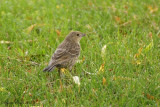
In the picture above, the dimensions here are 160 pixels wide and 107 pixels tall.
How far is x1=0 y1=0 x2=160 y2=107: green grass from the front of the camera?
504 cm

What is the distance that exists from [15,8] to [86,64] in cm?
403

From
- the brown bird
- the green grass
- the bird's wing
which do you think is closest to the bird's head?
the brown bird

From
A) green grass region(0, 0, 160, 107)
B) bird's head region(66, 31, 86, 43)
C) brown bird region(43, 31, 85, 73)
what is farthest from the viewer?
bird's head region(66, 31, 86, 43)

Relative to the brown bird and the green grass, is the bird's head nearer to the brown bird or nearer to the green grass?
the brown bird

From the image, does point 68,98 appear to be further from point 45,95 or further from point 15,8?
point 15,8

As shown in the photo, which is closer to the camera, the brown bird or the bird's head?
the brown bird

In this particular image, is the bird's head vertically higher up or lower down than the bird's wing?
higher up

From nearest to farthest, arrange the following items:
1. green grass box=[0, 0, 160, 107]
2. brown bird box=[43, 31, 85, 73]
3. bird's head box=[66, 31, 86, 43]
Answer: green grass box=[0, 0, 160, 107], brown bird box=[43, 31, 85, 73], bird's head box=[66, 31, 86, 43]

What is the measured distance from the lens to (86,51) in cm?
671

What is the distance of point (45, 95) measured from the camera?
522 cm

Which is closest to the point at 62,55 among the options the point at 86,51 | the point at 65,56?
the point at 65,56

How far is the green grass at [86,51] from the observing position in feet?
16.5

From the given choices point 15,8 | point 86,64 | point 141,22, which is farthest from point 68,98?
point 15,8

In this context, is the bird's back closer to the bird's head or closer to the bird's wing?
the bird's wing
